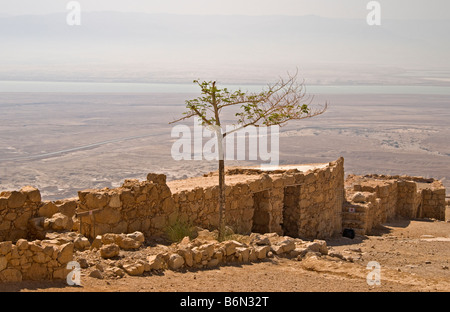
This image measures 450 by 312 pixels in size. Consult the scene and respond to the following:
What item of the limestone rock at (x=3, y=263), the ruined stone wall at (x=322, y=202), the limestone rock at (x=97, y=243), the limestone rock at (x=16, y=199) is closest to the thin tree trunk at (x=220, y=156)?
the limestone rock at (x=97, y=243)

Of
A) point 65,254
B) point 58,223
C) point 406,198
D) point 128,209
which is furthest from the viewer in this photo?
point 406,198

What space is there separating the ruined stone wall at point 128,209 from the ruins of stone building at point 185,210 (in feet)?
0.05

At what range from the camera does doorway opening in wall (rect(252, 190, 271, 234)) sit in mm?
14820

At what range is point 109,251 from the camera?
30.5 feet

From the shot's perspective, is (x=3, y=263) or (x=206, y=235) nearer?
(x=3, y=263)

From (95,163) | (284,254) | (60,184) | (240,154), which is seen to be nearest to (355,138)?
(240,154)

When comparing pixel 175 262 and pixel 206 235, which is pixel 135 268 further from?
pixel 206 235

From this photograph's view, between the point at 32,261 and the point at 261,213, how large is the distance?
758cm

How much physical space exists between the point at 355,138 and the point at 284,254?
74448mm

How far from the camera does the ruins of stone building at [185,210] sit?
26.8 ft

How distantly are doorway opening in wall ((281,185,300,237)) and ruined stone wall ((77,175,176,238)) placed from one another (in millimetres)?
4759

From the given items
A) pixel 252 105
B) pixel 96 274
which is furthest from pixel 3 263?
pixel 252 105

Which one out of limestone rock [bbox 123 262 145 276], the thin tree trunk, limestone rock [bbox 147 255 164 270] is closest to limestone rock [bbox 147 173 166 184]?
the thin tree trunk

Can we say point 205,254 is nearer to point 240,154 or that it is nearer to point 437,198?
point 437,198
